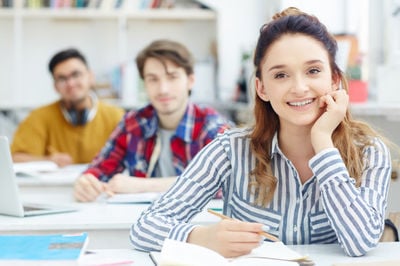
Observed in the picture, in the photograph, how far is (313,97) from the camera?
1.77 metres

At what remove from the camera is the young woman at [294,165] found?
1.68 meters

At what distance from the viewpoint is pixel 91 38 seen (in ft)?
18.6

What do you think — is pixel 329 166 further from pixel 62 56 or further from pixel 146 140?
pixel 62 56

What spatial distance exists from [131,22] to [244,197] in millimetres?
3985

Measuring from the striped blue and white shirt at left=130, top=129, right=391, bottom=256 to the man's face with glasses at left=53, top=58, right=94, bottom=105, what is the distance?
272 centimetres

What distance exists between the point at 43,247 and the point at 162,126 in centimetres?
164

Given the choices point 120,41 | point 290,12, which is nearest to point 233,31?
point 120,41

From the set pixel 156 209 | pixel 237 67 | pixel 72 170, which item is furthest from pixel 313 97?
pixel 237 67

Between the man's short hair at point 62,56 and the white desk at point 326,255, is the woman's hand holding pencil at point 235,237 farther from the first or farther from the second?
the man's short hair at point 62,56

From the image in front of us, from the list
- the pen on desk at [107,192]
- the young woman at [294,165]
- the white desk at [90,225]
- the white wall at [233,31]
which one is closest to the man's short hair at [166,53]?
the pen on desk at [107,192]

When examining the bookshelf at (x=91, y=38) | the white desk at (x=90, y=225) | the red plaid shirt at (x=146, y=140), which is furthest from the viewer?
the bookshelf at (x=91, y=38)

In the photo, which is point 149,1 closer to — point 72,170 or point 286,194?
point 72,170

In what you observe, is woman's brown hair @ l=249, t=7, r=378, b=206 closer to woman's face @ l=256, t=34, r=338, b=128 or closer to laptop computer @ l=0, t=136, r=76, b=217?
woman's face @ l=256, t=34, r=338, b=128

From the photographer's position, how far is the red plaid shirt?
117 inches
